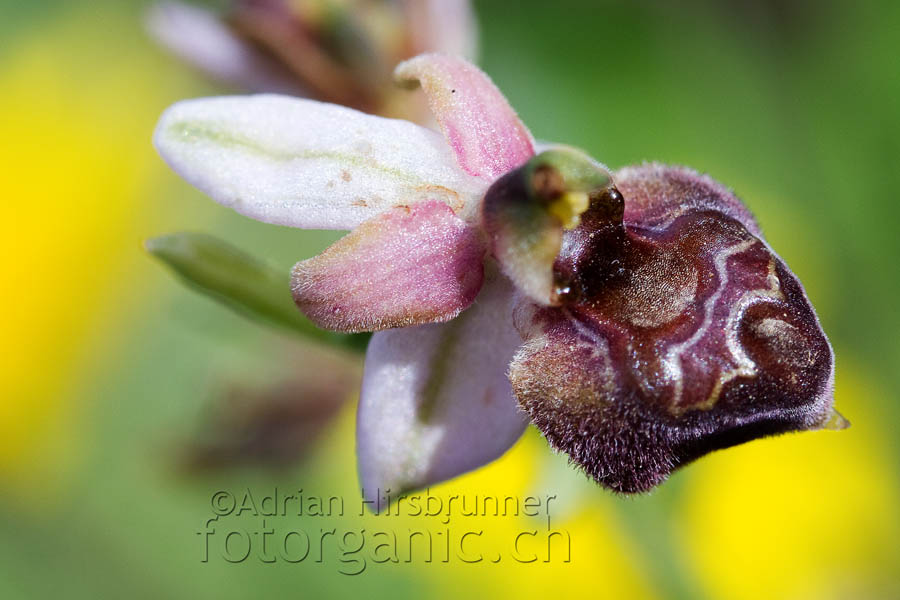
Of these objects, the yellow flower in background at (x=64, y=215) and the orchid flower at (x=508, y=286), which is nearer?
the orchid flower at (x=508, y=286)

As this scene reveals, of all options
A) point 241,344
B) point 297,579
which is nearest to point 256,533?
point 297,579

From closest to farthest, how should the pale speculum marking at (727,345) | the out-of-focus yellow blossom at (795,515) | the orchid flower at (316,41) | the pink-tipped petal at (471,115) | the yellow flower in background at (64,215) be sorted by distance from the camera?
1. the pale speculum marking at (727,345)
2. the pink-tipped petal at (471,115)
3. the orchid flower at (316,41)
4. the out-of-focus yellow blossom at (795,515)
5. the yellow flower in background at (64,215)

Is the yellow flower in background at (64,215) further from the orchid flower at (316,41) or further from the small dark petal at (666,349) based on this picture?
the small dark petal at (666,349)

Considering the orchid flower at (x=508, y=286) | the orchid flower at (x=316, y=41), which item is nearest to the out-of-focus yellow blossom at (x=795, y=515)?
the orchid flower at (x=316, y=41)

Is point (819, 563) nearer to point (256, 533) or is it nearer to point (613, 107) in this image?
point (256, 533)

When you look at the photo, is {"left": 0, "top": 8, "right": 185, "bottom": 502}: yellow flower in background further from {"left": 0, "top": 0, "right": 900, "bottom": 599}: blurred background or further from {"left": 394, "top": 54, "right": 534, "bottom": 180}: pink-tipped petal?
{"left": 394, "top": 54, "right": 534, "bottom": 180}: pink-tipped petal

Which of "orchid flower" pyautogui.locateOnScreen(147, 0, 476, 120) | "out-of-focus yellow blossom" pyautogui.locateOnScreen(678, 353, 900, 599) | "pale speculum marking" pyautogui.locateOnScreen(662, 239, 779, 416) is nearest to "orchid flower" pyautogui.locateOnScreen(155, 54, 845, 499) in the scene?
"pale speculum marking" pyautogui.locateOnScreen(662, 239, 779, 416)

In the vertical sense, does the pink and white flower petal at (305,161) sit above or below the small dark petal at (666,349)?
above
